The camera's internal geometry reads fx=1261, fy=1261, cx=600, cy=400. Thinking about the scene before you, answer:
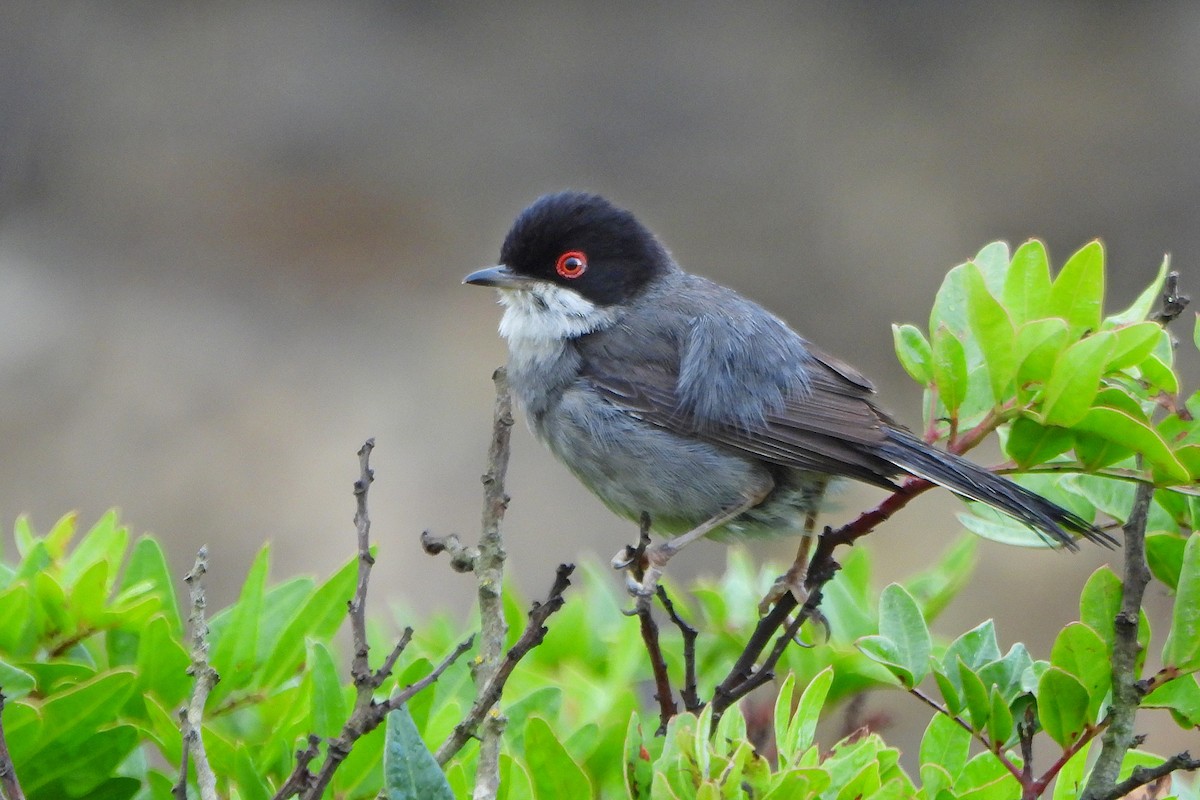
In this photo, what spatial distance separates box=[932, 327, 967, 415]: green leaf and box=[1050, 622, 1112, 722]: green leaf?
18.6 inches

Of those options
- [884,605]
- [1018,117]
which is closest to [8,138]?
[1018,117]

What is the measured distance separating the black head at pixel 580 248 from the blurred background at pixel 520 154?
208 inches

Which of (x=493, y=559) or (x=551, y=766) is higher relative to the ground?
(x=493, y=559)

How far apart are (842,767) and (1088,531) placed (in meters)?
0.86

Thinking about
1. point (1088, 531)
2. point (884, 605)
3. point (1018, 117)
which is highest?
point (1018, 117)

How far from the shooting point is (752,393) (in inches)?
146

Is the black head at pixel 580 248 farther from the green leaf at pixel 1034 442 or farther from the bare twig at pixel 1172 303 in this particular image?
the bare twig at pixel 1172 303

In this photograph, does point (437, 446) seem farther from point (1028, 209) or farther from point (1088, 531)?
point (1088, 531)

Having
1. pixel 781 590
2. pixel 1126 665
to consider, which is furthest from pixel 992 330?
pixel 781 590

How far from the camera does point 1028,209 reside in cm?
997

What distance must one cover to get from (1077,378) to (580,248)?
2.41 meters

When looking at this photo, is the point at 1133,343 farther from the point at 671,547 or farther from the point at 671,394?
the point at 671,394

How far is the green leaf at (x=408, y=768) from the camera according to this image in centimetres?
176

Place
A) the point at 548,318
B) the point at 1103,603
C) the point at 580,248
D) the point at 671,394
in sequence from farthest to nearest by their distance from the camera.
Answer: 1. the point at 580,248
2. the point at 548,318
3. the point at 671,394
4. the point at 1103,603
